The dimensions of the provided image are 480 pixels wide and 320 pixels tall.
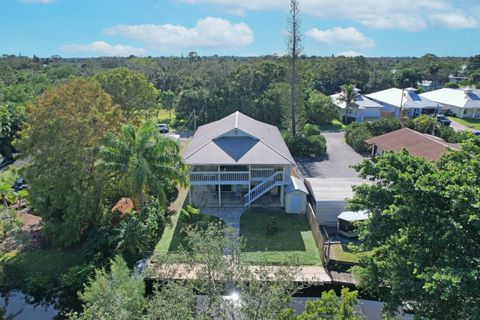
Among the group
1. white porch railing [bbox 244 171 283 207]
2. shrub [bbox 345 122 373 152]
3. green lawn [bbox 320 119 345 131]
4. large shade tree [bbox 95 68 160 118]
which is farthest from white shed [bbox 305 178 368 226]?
large shade tree [bbox 95 68 160 118]

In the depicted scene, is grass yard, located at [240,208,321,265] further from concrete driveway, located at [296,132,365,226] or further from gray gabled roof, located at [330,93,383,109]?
gray gabled roof, located at [330,93,383,109]

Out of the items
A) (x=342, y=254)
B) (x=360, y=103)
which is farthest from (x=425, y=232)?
(x=360, y=103)

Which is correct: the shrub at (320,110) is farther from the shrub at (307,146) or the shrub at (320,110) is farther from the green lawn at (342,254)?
the green lawn at (342,254)

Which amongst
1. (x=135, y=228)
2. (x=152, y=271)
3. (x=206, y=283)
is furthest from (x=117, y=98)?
(x=206, y=283)

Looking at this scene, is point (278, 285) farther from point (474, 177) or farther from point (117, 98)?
point (117, 98)

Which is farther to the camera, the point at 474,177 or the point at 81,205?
the point at 81,205

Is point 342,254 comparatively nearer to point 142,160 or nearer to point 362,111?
point 142,160

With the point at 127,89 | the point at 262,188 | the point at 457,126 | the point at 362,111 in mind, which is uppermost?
the point at 127,89
